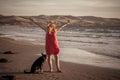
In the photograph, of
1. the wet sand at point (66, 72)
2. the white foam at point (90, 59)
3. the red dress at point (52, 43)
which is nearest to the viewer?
the wet sand at point (66, 72)

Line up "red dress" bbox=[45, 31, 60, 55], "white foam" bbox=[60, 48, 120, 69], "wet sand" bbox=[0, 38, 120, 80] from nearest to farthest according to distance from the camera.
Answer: "wet sand" bbox=[0, 38, 120, 80], "red dress" bbox=[45, 31, 60, 55], "white foam" bbox=[60, 48, 120, 69]

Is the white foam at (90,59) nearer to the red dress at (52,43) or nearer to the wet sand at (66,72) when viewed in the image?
the wet sand at (66,72)

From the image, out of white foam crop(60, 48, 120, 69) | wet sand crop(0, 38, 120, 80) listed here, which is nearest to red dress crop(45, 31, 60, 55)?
wet sand crop(0, 38, 120, 80)

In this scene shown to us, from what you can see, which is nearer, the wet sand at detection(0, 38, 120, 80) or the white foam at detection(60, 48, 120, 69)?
the wet sand at detection(0, 38, 120, 80)

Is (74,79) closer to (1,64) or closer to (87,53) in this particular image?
(1,64)

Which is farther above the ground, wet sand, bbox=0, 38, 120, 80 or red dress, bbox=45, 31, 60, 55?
red dress, bbox=45, 31, 60, 55

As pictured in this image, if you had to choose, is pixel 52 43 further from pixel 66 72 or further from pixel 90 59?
pixel 90 59

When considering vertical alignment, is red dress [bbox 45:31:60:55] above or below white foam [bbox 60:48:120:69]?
above

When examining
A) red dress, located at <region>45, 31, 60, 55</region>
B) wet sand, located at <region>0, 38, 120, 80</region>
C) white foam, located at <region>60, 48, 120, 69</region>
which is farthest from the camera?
white foam, located at <region>60, 48, 120, 69</region>

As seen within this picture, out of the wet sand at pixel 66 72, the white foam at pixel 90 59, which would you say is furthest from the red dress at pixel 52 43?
the white foam at pixel 90 59

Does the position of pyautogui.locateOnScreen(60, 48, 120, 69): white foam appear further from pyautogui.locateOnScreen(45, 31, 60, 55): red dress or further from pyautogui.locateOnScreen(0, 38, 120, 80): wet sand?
pyautogui.locateOnScreen(45, 31, 60, 55): red dress

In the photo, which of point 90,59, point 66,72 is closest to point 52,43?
point 66,72

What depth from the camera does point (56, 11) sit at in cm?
675

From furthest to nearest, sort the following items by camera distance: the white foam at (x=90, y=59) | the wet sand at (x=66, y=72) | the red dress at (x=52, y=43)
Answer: the white foam at (x=90, y=59), the red dress at (x=52, y=43), the wet sand at (x=66, y=72)
